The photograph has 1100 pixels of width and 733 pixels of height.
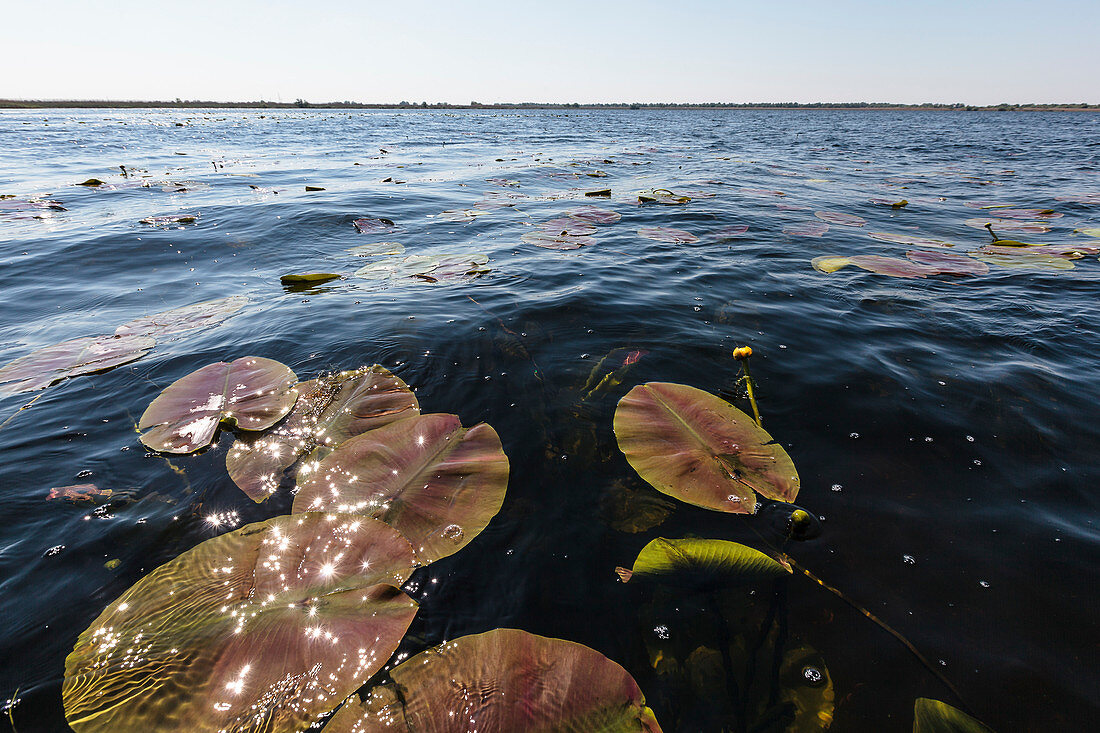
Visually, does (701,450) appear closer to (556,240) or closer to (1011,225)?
(556,240)

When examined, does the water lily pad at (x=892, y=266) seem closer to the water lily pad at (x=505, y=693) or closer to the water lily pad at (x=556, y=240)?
the water lily pad at (x=556, y=240)

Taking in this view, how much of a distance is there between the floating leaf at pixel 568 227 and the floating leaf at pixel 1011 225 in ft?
21.2

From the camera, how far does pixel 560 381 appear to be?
10.8ft

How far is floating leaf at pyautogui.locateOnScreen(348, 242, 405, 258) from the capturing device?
6.28 metres

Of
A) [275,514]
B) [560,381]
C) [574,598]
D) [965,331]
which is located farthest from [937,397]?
[275,514]

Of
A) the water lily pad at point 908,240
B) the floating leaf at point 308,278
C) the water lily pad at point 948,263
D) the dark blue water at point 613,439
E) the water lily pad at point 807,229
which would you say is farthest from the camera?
the water lily pad at point 807,229

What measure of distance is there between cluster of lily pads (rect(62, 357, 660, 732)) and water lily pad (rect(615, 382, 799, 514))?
837 millimetres

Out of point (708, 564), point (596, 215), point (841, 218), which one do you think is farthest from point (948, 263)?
point (708, 564)

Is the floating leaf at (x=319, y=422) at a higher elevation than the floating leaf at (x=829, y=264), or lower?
lower

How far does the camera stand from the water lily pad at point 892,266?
4.96 meters

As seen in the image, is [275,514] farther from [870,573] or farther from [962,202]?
[962,202]

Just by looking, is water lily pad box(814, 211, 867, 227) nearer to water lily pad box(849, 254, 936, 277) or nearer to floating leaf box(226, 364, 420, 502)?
water lily pad box(849, 254, 936, 277)

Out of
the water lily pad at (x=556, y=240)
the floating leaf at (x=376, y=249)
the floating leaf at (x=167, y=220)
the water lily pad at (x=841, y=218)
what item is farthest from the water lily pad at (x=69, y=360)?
the water lily pad at (x=841, y=218)

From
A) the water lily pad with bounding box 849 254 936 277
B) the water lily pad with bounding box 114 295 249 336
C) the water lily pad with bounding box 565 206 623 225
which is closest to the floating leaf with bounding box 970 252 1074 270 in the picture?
the water lily pad with bounding box 849 254 936 277
